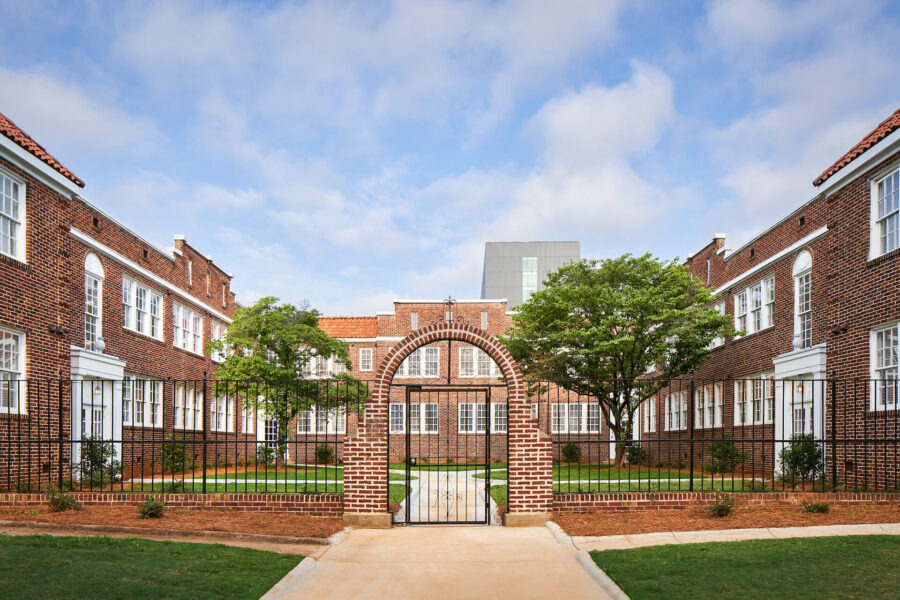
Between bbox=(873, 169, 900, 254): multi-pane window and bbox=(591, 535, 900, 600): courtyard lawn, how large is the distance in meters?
7.57

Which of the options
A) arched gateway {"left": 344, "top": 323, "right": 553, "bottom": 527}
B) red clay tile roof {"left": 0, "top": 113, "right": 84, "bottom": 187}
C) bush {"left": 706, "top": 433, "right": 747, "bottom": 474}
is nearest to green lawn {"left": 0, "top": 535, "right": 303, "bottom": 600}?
arched gateway {"left": 344, "top": 323, "right": 553, "bottom": 527}

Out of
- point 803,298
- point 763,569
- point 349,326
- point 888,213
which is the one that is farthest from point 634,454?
point 763,569

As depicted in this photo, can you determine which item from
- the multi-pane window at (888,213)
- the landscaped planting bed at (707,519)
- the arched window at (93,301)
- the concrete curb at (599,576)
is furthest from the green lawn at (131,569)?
the multi-pane window at (888,213)

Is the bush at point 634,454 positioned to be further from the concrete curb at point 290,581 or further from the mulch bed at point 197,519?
the concrete curb at point 290,581

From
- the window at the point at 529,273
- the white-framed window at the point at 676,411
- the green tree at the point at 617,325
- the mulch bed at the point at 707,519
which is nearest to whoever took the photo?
the mulch bed at the point at 707,519

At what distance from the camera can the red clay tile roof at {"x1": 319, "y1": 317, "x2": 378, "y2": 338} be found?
151 ft

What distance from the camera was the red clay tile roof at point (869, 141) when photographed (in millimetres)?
15938

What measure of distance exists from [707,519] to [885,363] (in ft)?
20.3

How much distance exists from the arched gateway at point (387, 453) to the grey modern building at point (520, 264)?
88153 millimetres

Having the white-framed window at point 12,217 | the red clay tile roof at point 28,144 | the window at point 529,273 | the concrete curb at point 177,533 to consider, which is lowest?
the concrete curb at point 177,533

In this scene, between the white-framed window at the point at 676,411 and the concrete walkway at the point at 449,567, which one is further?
the white-framed window at the point at 676,411

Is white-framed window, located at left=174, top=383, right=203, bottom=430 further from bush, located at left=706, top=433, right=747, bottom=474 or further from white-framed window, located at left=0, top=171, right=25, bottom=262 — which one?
bush, located at left=706, top=433, right=747, bottom=474

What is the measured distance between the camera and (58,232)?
1850 cm

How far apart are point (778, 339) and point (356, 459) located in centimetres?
1498
